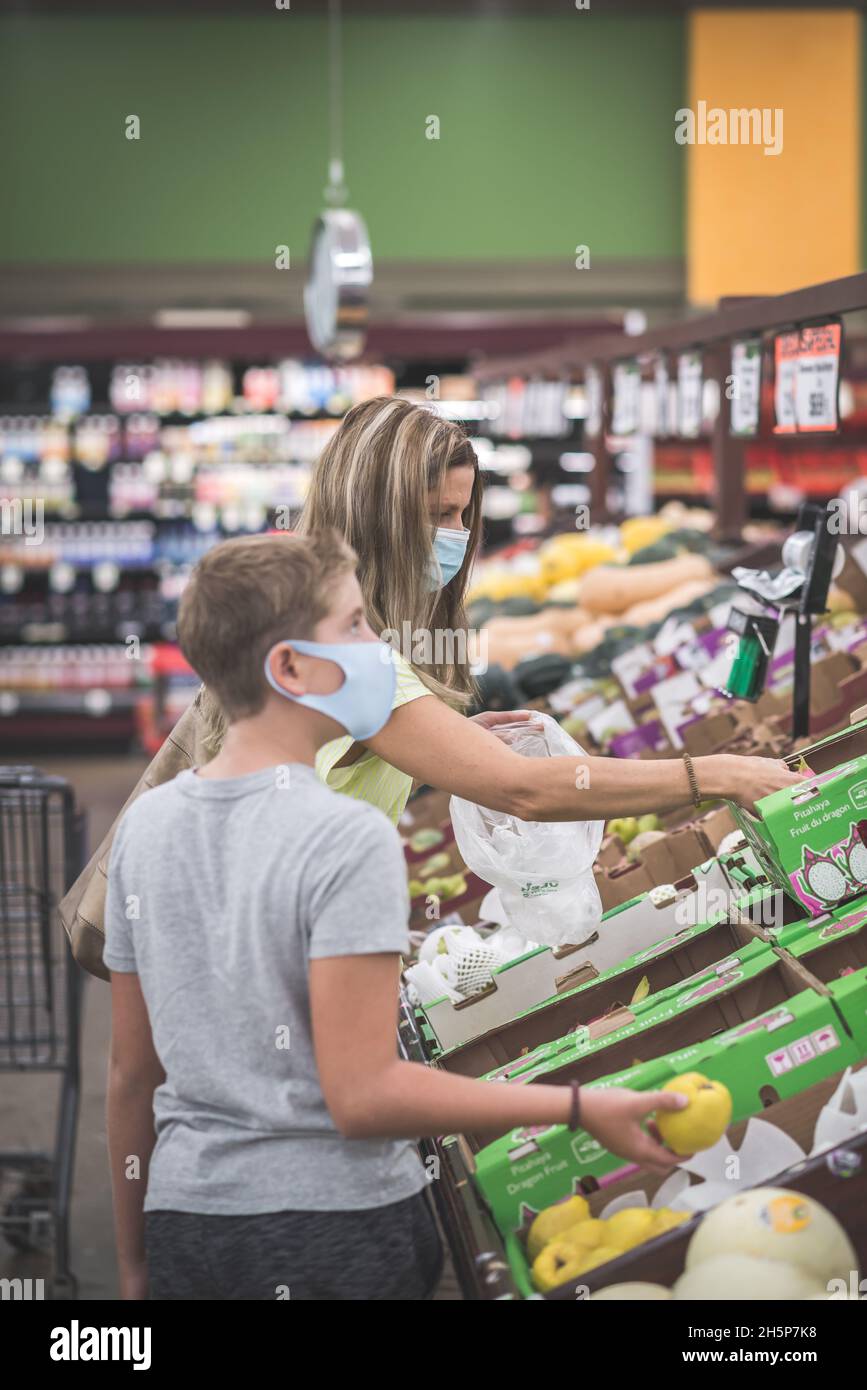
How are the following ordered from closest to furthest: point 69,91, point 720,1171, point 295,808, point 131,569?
1. point 295,808
2. point 720,1171
3. point 69,91
4. point 131,569

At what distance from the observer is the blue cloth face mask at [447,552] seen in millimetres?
2052

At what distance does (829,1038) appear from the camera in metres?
1.62

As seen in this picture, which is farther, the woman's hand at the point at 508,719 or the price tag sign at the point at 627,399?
the price tag sign at the point at 627,399

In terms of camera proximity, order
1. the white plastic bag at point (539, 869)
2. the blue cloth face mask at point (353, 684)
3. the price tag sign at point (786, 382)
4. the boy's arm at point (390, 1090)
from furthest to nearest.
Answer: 1. the price tag sign at point (786, 382)
2. the white plastic bag at point (539, 869)
3. the blue cloth face mask at point (353, 684)
4. the boy's arm at point (390, 1090)

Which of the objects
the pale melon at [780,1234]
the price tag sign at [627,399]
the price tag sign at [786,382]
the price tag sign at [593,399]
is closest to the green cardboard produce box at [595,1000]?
the pale melon at [780,1234]

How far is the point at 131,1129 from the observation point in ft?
5.62

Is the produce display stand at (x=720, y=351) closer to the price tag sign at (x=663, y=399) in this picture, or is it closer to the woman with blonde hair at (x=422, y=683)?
the price tag sign at (x=663, y=399)

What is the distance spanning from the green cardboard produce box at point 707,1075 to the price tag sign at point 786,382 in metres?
1.78

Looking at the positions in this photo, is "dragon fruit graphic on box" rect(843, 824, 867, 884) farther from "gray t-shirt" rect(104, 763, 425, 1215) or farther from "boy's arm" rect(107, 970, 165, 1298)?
"boy's arm" rect(107, 970, 165, 1298)
